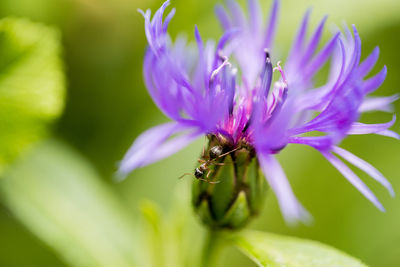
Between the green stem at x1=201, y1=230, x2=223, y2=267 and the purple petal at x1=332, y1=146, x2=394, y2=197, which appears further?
the green stem at x1=201, y1=230, x2=223, y2=267

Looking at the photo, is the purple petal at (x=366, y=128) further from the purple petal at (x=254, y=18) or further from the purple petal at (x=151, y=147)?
the purple petal at (x=254, y=18)

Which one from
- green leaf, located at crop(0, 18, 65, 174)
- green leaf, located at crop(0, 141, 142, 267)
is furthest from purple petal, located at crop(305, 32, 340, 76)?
green leaf, located at crop(0, 141, 142, 267)

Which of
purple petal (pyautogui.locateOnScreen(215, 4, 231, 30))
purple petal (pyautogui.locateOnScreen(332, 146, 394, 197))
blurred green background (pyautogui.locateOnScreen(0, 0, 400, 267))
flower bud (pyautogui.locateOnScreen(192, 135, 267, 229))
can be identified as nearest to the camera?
purple petal (pyautogui.locateOnScreen(332, 146, 394, 197))

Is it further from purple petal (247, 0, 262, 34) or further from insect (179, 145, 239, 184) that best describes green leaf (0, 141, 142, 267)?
purple petal (247, 0, 262, 34)

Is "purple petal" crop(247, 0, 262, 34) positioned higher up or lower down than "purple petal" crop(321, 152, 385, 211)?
higher up

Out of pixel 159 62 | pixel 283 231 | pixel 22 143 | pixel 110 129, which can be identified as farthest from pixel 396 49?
pixel 22 143

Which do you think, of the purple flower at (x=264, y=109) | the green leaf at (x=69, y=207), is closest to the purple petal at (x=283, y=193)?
the purple flower at (x=264, y=109)

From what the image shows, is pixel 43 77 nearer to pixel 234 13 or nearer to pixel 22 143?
pixel 22 143
